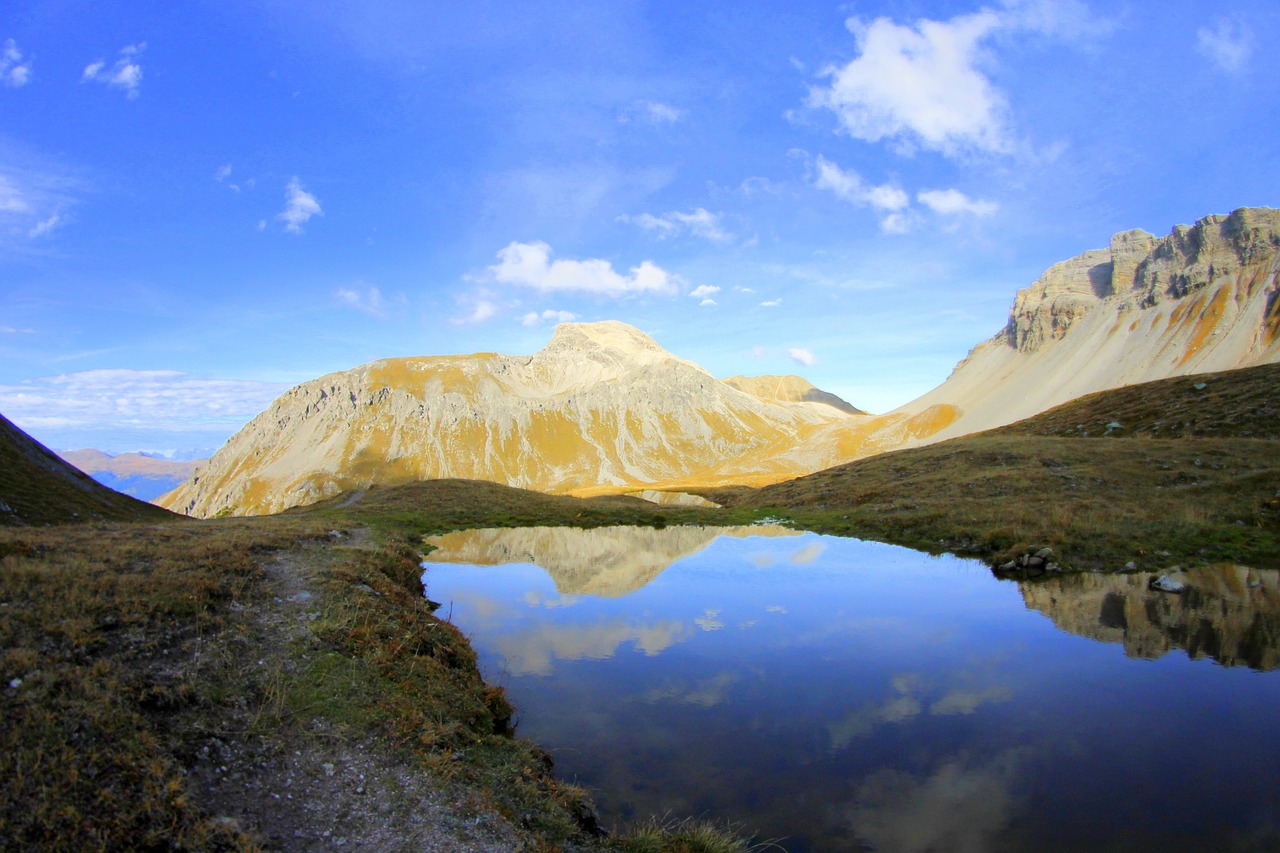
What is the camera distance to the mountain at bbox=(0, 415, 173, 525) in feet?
95.9

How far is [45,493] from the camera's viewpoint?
32281 mm

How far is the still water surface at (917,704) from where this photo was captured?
34.7 feet

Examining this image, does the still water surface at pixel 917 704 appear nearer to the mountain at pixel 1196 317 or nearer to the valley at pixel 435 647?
the valley at pixel 435 647

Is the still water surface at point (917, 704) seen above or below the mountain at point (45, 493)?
below

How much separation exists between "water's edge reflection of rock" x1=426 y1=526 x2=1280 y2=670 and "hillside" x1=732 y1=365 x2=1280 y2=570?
2863mm

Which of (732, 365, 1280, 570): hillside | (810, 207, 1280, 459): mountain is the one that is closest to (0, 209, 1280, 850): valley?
(732, 365, 1280, 570): hillside

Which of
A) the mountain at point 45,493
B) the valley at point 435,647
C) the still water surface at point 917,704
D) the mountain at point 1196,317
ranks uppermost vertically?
the mountain at point 1196,317

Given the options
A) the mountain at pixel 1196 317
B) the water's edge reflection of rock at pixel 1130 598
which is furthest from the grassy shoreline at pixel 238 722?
the mountain at pixel 1196 317

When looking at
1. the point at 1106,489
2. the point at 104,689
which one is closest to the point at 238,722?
the point at 104,689

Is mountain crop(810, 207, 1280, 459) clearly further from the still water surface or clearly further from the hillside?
the still water surface

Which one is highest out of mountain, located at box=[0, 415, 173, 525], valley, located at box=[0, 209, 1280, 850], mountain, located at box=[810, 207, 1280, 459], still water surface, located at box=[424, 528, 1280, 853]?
mountain, located at box=[810, 207, 1280, 459]

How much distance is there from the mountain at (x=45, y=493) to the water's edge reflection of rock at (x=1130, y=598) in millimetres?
18283

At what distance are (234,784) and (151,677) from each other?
126 inches

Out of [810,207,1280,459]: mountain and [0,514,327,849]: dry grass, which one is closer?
[0,514,327,849]: dry grass
